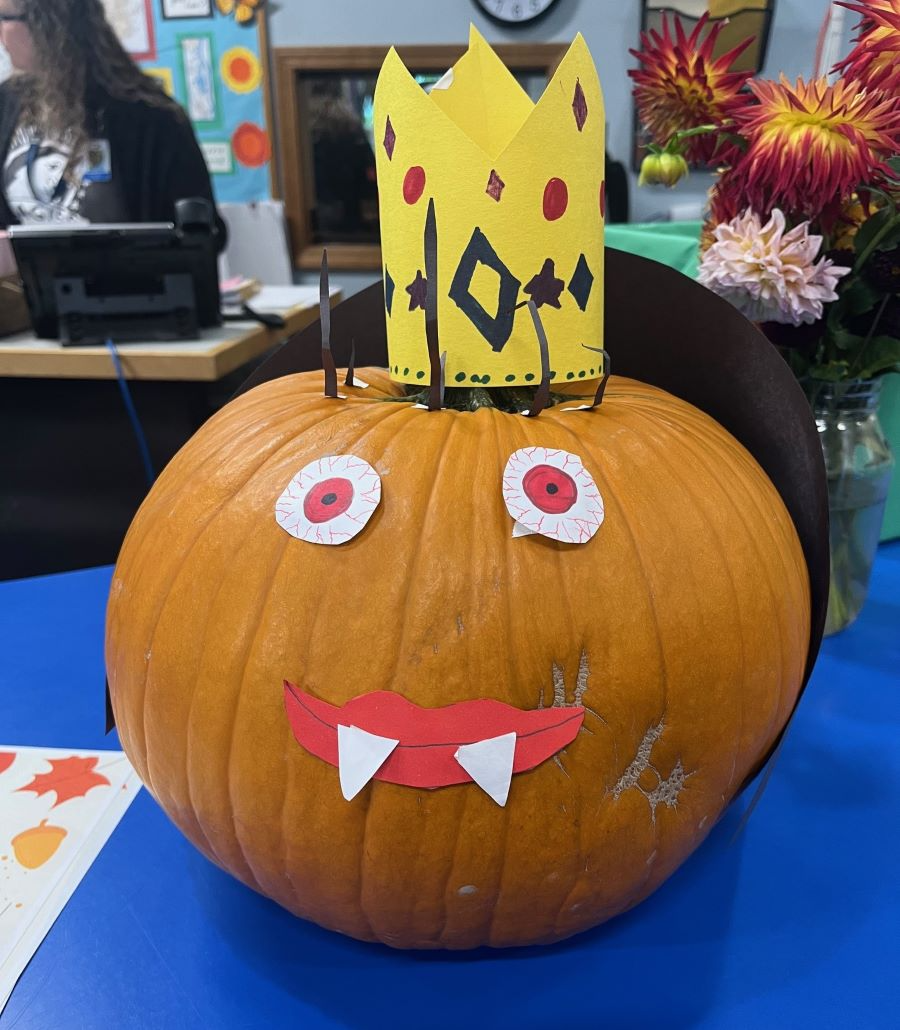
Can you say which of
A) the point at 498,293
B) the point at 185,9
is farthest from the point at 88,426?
the point at 185,9

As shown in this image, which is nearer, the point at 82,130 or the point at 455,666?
the point at 455,666

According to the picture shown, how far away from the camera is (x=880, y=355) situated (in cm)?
83

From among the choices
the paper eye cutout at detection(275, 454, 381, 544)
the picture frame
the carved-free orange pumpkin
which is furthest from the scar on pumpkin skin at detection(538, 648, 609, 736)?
the picture frame

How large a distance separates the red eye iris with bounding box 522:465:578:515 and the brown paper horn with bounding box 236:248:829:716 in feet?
0.79

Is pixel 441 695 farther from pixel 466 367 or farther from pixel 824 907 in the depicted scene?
pixel 824 907

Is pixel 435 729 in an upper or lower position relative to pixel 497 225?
lower

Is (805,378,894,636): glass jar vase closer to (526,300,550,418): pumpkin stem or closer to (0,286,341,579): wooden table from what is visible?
(526,300,550,418): pumpkin stem

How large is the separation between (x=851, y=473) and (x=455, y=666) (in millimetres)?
630

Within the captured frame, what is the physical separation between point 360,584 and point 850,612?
0.72 meters

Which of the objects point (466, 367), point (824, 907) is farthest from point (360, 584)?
point (824, 907)

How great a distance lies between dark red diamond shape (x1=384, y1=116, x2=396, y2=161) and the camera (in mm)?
566

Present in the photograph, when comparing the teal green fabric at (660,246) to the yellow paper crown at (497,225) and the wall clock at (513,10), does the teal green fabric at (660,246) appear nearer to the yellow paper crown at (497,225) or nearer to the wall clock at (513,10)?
the yellow paper crown at (497,225)

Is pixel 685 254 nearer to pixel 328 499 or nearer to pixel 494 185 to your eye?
pixel 494 185

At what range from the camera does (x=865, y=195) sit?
0.73 metres
